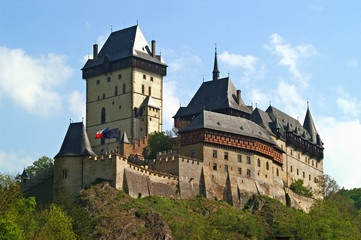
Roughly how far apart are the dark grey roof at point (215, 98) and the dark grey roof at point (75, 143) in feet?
86.0

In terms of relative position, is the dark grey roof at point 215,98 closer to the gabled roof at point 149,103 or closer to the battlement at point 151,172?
the gabled roof at point 149,103

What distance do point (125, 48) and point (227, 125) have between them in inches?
1015

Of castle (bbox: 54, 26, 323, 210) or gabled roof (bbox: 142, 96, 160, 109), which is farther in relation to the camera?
gabled roof (bbox: 142, 96, 160, 109)

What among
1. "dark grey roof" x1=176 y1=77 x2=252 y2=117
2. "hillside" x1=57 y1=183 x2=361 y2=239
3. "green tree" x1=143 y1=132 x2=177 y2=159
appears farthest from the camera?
"dark grey roof" x1=176 y1=77 x2=252 y2=117

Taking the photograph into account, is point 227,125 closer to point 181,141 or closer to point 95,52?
point 181,141

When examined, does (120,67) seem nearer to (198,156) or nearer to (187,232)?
(198,156)

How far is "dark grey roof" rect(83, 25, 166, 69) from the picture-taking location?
12588cm

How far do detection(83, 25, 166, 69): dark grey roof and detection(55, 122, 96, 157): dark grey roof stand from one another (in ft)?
103

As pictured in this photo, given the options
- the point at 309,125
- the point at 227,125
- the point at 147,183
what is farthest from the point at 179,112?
the point at 147,183

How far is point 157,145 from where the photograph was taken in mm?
109875

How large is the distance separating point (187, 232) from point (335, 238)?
1775cm

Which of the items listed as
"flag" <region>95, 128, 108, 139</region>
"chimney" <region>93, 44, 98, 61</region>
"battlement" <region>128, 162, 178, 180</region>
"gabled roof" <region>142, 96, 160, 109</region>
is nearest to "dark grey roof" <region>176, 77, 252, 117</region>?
"gabled roof" <region>142, 96, 160, 109</region>

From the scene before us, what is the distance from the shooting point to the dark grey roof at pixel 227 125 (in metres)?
104

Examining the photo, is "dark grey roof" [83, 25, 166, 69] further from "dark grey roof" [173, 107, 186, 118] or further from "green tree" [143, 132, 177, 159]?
"green tree" [143, 132, 177, 159]
